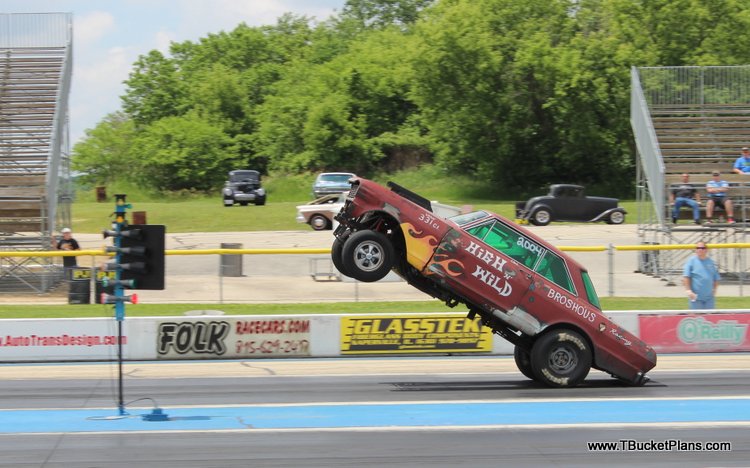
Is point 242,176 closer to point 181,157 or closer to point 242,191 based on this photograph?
point 242,191

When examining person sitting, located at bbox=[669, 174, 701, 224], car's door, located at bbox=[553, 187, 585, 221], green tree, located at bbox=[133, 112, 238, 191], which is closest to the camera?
person sitting, located at bbox=[669, 174, 701, 224]

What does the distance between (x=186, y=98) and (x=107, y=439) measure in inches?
2240

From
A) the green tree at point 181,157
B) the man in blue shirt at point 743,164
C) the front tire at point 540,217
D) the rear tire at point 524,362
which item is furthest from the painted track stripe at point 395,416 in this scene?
the green tree at point 181,157

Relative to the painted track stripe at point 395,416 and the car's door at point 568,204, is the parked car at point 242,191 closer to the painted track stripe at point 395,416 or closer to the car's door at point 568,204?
the car's door at point 568,204

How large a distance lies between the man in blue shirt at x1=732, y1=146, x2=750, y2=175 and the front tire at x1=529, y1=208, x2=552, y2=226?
9.10 m

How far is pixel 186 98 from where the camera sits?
214 ft

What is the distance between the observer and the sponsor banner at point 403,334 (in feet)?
56.8

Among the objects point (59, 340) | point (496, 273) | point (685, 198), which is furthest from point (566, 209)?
point (496, 273)

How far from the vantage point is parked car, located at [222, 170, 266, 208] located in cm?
4294

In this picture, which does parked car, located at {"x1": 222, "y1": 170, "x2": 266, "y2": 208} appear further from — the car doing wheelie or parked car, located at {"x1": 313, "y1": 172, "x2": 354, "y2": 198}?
the car doing wheelie

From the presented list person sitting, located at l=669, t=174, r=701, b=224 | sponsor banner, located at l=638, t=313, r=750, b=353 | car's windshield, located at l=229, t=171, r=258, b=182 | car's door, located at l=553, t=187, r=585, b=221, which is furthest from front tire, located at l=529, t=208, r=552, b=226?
sponsor banner, located at l=638, t=313, r=750, b=353

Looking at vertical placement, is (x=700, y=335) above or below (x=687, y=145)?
below

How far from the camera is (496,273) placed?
12766 mm

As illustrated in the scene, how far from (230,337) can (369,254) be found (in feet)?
17.8
